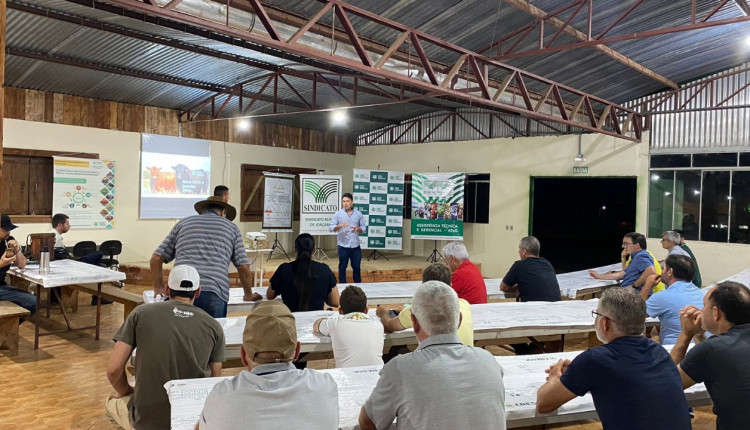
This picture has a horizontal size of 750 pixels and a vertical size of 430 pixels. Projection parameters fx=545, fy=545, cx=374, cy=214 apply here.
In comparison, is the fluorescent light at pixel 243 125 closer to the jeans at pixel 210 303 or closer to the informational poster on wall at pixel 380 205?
the informational poster on wall at pixel 380 205

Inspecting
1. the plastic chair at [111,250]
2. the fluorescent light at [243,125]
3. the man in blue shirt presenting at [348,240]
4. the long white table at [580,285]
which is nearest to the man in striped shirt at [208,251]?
the long white table at [580,285]

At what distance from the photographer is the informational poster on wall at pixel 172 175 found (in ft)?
32.6

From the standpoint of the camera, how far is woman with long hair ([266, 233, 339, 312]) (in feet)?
12.7

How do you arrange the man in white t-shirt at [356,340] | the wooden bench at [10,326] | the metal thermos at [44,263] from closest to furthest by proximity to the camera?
the man in white t-shirt at [356,340], the wooden bench at [10,326], the metal thermos at [44,263]

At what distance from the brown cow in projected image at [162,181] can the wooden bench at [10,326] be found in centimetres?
524

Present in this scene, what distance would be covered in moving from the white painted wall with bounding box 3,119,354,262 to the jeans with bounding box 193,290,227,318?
644cm

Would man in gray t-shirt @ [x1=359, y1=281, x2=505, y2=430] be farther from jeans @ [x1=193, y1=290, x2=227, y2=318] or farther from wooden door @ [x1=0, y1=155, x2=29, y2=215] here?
wooden door @ [x1=0, y1=155, x2=29, y2=215]

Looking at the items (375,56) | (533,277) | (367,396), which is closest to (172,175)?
(375,56)

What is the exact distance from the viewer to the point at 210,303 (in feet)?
12.0

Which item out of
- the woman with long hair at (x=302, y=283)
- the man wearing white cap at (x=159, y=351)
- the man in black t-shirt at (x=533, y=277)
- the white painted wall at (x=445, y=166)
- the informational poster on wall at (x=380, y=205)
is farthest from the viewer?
the informational poster on wall at (x=380, y=205)

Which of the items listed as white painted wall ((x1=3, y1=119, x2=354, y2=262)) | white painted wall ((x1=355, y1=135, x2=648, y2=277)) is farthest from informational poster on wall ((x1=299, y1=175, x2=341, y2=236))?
white painted wall ((x1=355, y1=135, x2=648, y2=277))

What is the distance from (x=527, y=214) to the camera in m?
11.0

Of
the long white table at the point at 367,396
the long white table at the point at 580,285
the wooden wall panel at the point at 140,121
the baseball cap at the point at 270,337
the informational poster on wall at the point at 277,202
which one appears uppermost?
the wooden wall panel at the point at 140,121

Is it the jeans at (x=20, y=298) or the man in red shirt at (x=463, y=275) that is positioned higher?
the man in red shirt at (x=463, y=275)
